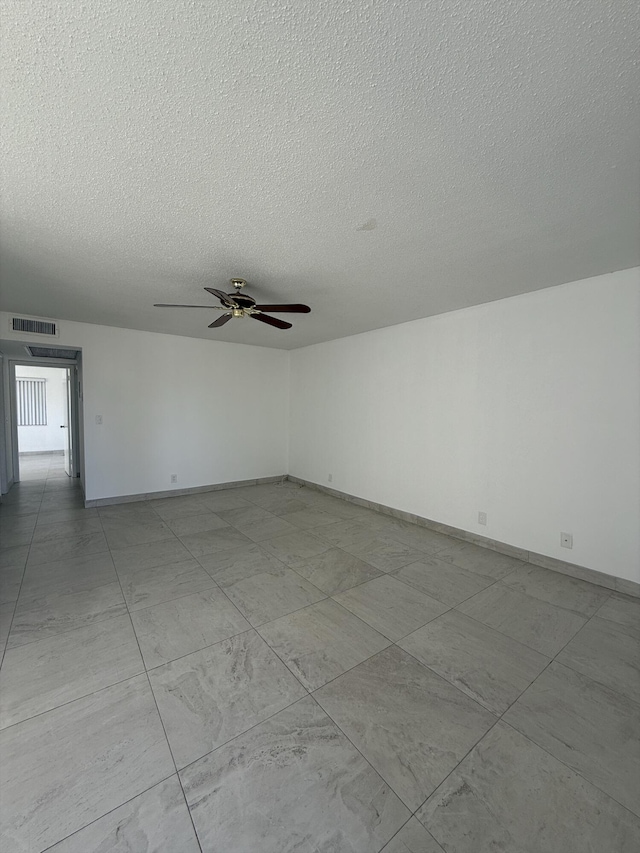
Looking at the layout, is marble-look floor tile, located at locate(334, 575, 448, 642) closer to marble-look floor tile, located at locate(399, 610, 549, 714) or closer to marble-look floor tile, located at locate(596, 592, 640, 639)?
marble-look floor tile, located at locate(399, 610, 549, 714)

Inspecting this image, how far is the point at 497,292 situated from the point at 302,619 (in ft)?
10.8

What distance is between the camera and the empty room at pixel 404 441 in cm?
110

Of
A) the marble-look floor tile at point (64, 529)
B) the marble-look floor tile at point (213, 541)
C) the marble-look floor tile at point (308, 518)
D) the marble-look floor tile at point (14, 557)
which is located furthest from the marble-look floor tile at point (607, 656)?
the marble-look floor tile at point (64, 529)

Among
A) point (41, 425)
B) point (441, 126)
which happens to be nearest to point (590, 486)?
point (441, 126)

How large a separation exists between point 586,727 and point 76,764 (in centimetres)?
219

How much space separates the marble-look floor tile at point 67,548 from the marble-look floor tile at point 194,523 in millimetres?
717

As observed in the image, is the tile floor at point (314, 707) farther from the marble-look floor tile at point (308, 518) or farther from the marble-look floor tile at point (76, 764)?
the marble-look floor tile at point (308, 518)

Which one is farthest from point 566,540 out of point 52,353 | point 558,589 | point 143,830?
point 52,353

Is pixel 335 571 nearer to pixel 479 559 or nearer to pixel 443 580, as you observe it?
pixel 443 580

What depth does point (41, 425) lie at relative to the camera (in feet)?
28.8

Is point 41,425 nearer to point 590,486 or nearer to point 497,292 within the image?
Result: point 497,292

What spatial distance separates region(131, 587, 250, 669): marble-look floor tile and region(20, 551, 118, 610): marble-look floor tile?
705 mm

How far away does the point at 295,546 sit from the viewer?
349 cm

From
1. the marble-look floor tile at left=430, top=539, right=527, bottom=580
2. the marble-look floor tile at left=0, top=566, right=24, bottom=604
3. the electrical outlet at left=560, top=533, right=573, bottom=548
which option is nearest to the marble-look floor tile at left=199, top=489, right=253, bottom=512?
the marble-look floor tile at left=0, top=566, right=24, bottom=604
